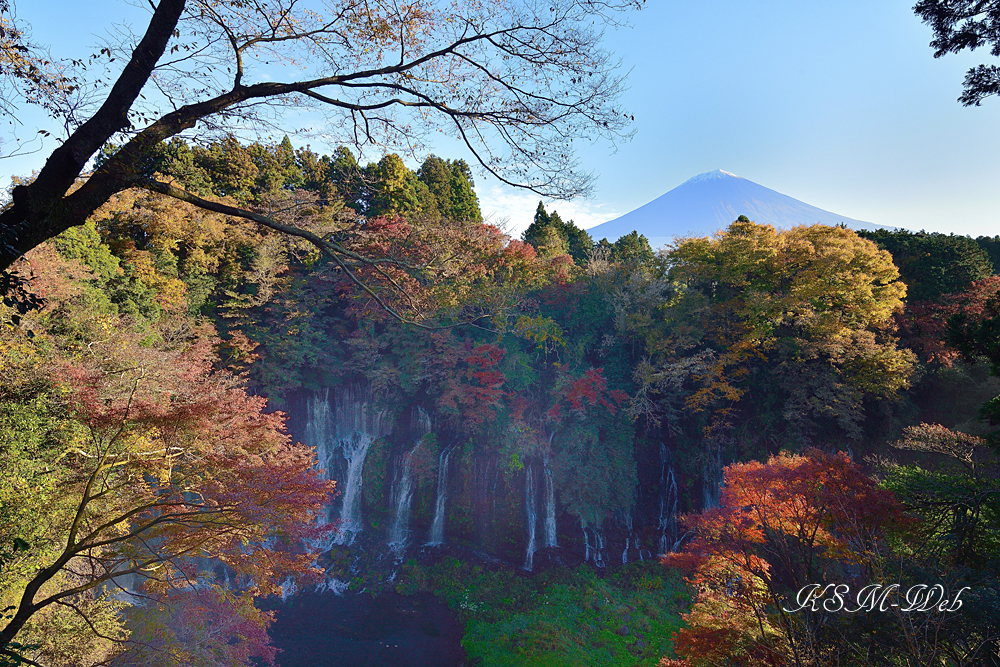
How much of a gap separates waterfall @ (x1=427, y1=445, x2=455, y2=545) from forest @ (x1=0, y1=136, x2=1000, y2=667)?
0.08m

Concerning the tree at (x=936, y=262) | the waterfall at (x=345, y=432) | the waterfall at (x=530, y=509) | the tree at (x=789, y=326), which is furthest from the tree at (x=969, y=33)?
the waterfall at (x=345, y=432)

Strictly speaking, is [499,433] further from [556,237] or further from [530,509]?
[556,237]

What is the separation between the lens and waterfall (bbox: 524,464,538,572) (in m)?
14.3

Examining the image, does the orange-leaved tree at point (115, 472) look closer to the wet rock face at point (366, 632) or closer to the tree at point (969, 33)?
the wet rock face at point (366, 632)

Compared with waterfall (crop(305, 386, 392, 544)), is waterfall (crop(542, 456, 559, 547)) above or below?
below

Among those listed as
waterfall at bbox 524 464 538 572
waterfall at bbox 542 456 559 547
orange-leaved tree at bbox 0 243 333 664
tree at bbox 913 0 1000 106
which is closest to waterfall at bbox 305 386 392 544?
waterfall at bbox 524 464 538 572

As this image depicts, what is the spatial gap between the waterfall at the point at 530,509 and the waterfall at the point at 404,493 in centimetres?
406

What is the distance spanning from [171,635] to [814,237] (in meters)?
17.7

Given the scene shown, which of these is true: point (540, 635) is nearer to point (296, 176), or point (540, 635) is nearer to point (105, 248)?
point (105, 248)

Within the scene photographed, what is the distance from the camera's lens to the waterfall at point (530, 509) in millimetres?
14292

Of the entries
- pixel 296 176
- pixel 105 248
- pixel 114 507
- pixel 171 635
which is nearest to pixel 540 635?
pixel 171 635

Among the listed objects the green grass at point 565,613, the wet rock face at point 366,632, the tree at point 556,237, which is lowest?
the wet rock face at point 366,632

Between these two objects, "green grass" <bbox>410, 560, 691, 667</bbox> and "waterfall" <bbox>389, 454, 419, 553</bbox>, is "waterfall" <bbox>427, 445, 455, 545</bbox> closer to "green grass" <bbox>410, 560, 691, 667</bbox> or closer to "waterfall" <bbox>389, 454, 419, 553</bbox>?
"waterfall" <bbox>389, 454, 419, 553</bbox>

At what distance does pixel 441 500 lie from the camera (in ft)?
50.4
